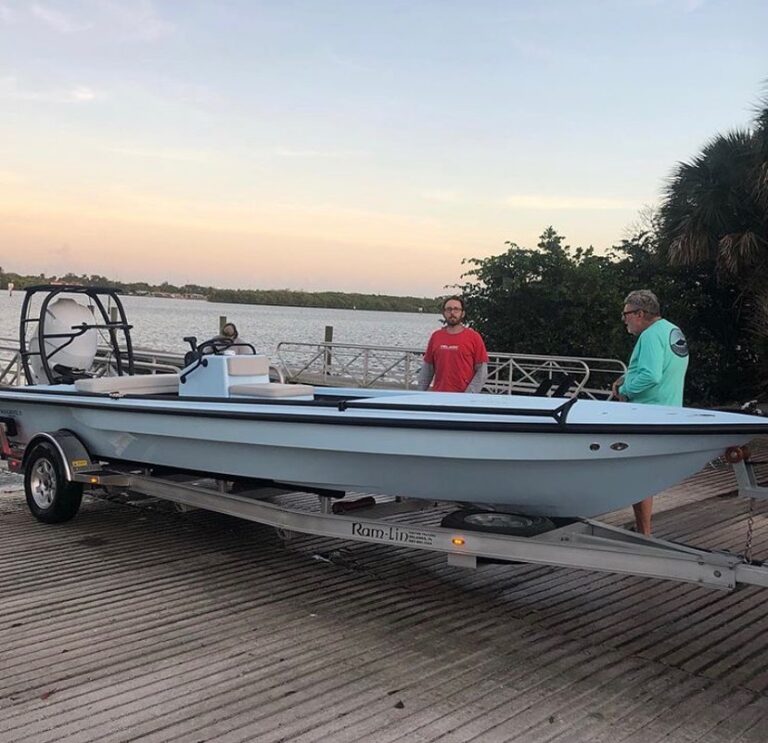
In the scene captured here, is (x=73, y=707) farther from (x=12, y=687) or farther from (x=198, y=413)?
(x=198, y=413)

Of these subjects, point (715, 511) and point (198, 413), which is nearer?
point (198, 413)

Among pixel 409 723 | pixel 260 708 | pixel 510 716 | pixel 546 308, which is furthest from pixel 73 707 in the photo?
pixel 546 308

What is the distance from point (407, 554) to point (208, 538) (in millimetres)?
1468

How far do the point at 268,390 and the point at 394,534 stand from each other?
52.2 inches

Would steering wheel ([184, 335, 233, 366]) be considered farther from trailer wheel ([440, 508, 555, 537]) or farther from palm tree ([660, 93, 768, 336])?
palm tree ([660, 93, 768, 336])

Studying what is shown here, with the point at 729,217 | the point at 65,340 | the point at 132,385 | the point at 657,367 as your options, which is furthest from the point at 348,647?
the point at 729,217

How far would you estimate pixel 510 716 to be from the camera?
3.33 meters

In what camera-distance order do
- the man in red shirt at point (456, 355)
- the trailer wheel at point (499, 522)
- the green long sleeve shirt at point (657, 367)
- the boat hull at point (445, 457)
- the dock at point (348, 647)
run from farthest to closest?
the man in red shirt at point (456, 355) → the green long sleeve shirt at point (657, 367) → the trailer wheel at point (499, 522) → the boat hull at point (445, 457) → the dock at point (348, 647)

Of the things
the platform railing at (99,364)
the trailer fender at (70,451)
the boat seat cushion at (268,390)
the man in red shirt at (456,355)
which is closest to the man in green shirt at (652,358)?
the man in red shirt at (456,355)

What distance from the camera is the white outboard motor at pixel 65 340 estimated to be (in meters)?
6.95

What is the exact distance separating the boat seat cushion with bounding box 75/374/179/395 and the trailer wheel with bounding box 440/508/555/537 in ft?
9.18

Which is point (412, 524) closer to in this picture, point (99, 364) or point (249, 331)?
point (99, 364)

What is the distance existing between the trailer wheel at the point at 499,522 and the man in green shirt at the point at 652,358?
904 mm

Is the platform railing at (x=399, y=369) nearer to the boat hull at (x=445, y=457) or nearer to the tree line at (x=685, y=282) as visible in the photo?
the tree line at (x=685, y=282)
